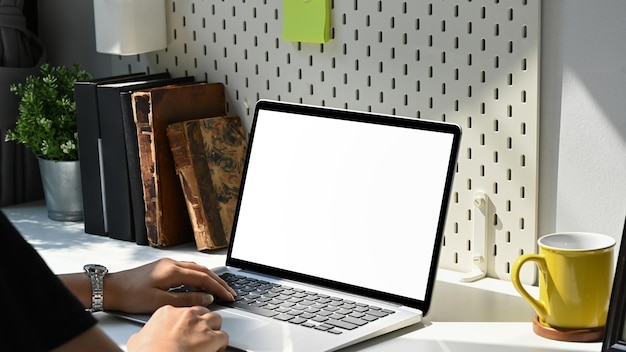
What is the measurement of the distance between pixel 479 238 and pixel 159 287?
0.47 meters

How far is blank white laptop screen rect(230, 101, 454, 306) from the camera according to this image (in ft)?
4.13

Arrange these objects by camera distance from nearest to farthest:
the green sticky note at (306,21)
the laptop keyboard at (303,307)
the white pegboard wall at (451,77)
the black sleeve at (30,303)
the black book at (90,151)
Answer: the black sleeve at (30,303) < the laptop keyboard at (303,307) < the white pegboard wall at (451,77) < the green sticky note at (306,21) < the black book at (90,151)

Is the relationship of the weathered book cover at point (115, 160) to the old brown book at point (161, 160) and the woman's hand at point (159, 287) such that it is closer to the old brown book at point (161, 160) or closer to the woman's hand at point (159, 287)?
the old brown book at point (161, 160)

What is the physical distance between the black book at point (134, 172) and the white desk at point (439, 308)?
3 centimetres

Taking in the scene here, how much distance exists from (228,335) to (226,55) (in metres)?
0.68

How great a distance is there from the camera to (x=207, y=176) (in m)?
1.58

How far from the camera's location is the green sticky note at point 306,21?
153cm

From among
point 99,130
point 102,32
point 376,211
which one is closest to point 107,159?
point 99,130

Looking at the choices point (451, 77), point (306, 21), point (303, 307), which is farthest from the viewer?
point (306, 21)

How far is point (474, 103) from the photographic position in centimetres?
139

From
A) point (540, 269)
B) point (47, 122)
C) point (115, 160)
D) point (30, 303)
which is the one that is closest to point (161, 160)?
point (115, 160)

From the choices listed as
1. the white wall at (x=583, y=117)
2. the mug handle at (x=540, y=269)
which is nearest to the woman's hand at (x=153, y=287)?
the mug handle at (x=540, y=269)

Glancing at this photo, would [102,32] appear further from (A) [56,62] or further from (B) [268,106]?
(B) [268,106]

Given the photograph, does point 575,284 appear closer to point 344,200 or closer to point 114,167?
point 344,200
